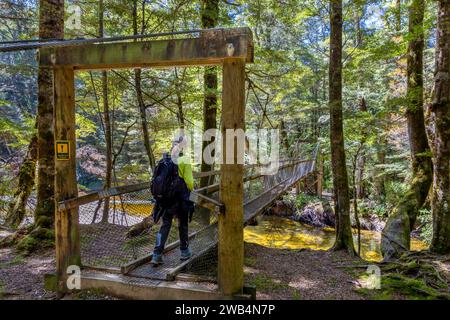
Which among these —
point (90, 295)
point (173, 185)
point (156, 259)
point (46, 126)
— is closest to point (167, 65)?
point (173, 185)

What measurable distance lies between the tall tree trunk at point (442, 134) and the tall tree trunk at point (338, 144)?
42.7 inches

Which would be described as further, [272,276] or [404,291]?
[272,276]

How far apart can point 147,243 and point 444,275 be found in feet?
10.5

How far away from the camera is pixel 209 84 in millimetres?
5750

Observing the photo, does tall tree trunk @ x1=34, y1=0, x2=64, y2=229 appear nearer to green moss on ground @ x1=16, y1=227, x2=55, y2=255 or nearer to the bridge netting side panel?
green moss on ground @ x1=16, y1=227, x2=55, y2=255

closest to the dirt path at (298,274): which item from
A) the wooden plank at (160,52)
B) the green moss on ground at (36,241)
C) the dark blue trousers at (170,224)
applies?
the dark blue trousers at (170,224)

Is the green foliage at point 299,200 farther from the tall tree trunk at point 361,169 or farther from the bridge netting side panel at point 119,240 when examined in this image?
the bridge netting side panel at point 119,240

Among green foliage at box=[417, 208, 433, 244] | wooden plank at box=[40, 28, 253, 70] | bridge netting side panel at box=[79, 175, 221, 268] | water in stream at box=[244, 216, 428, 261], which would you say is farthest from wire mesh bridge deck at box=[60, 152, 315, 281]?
green foliage at box=[417, 208, 433, 244]

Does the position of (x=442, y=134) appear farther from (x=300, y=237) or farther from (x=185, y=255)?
(x=300, y=237)

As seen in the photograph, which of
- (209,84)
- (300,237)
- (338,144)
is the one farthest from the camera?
(300,237)

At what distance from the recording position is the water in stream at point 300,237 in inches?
321

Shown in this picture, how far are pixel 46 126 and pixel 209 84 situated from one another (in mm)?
2800
